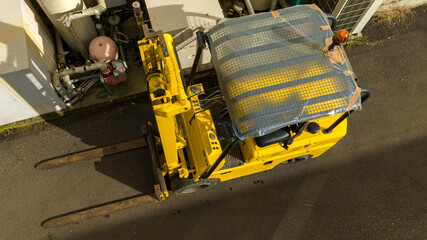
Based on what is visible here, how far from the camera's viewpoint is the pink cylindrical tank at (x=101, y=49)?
22.6ft

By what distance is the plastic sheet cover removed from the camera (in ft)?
12.9

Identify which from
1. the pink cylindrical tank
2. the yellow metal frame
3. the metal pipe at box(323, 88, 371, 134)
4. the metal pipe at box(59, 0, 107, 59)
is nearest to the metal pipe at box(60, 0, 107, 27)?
the metal pipe at box(59, 0, 107, 59)

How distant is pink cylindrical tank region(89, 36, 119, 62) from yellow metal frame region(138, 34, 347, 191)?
2.58 meters

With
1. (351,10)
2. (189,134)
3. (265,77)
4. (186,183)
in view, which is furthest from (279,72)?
(351,10)

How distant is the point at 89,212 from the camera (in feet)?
21.0

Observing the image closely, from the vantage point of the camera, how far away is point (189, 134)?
5.62m

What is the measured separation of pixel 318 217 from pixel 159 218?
3.62 meters

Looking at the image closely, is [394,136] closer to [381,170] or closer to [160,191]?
[381,170]

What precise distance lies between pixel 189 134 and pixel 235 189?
83.5 inches

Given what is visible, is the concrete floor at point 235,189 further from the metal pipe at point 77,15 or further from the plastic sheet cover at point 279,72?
the plastic sheet cover at point 279,72

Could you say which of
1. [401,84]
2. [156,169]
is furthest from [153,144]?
[401,84]

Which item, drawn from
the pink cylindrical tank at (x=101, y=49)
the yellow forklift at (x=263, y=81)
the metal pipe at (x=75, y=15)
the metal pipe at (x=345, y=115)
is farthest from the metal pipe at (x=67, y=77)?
the metal pipe at (x=345, y=115)

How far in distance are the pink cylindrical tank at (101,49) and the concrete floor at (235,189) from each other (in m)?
1.29

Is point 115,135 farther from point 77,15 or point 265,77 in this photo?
point 265,77
